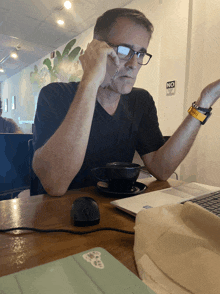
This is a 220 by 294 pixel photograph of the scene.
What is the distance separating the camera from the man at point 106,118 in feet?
1.87

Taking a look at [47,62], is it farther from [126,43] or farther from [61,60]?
[126,43]

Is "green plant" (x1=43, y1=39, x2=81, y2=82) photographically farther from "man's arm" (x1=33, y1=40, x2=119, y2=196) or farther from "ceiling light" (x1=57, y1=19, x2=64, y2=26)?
"man's arm" (x1=33, y1=40, x2=119, y2=196)

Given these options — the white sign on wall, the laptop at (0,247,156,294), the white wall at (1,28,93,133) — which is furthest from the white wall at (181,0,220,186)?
the laptop at (0,247,156,294)

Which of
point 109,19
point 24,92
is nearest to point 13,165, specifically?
point 24,92

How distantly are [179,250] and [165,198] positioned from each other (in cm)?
23

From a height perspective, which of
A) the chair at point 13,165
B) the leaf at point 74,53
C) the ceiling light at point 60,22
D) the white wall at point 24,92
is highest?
the ceiling light at point 60,22

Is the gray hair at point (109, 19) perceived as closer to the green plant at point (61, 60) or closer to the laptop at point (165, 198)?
the green plant at point (61, 60)

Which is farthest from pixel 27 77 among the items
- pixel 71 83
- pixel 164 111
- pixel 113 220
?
pixel 164 111

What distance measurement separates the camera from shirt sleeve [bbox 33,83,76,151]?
0.64 m

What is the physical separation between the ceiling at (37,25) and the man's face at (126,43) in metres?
0.12

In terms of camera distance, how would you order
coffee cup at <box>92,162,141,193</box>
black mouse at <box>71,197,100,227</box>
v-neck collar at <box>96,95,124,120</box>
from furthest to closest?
1. v-neck collar at <box>96,95,124,120</box>
2. coffee cup at <box>92,162,141,193</box>
3. black mouse at <box>71,197,100,227</box>

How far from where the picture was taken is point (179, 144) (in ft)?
2.66

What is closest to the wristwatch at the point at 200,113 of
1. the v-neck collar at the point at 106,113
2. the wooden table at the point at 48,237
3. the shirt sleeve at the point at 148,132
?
the shirt sleeve at the point at 148,132

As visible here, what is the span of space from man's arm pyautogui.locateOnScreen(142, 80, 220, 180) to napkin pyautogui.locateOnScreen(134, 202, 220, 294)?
48 cm
